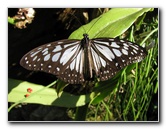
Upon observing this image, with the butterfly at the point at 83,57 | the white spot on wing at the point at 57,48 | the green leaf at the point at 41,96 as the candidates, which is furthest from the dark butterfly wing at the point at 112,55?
the green leaf at the point at 41,96

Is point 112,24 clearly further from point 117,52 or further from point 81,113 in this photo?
point 81,113

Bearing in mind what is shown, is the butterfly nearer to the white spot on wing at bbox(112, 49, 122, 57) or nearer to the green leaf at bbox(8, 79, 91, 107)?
the white spot on wing at bbox(112, 49, 122, 57)

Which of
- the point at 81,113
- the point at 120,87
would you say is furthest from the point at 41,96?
the point at 120,87

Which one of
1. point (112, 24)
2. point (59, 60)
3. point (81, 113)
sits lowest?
point (81, 113)

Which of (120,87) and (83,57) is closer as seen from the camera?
(83,57)

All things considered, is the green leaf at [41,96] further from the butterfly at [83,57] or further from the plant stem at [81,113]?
the butterfly at [83,57]
